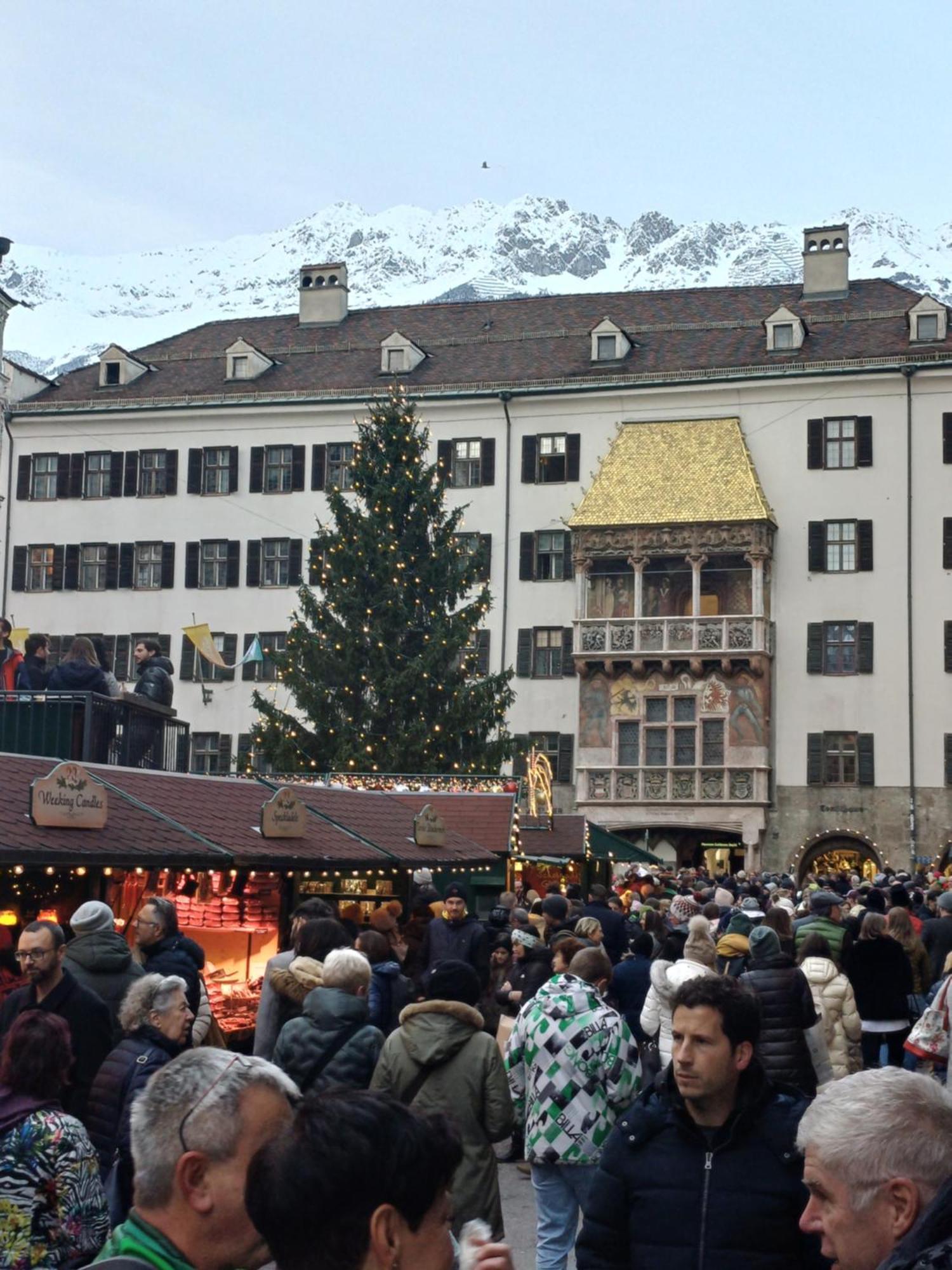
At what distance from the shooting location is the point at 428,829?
69.6 ft

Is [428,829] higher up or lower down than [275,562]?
lower down

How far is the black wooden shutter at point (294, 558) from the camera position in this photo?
50.4 meters

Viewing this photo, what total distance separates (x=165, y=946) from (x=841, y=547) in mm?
38103

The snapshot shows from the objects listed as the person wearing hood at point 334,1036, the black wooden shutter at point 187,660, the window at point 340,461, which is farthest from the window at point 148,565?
the person wearing hood at point 334,1036

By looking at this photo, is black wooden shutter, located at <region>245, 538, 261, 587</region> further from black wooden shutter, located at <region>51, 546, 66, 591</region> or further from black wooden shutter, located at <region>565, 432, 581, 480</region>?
black wooden shutter, located at <region>565, 432, 581, 480</region>

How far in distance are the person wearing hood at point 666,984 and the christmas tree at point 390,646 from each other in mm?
28485

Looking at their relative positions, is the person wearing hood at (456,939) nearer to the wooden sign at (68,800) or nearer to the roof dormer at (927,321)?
the wooden sign at (68,800)

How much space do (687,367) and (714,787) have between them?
1126cm

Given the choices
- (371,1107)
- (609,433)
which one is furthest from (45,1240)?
(609,433)

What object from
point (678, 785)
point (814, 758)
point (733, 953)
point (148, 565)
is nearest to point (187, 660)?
point (148, 565)

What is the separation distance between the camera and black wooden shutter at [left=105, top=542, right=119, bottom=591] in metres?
52.0

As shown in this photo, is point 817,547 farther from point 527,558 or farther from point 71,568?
point 71,568

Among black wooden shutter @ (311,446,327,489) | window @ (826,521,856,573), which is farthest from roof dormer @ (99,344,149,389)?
window @ (826,521,856,573)

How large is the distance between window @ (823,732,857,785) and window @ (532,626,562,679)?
7062mm
